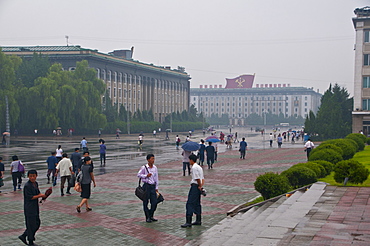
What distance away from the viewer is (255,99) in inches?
7613

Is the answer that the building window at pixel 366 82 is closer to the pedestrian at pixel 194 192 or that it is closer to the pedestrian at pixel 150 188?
the pedestrian at pixel 150 188

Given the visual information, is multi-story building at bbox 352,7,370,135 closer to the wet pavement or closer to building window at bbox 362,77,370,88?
building window at bbox 362,77,370,88

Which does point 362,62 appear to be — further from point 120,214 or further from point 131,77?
point 131,77

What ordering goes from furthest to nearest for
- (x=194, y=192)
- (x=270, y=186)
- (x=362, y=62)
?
(x=362, y=62) < (x=270, y=186) < (x=194, y=192)

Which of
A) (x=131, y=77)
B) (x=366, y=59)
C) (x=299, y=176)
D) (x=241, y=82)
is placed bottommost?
(x=299, y=176)

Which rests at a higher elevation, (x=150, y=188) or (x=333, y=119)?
(x=333, y=119)

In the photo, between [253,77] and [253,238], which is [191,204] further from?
[253,77]

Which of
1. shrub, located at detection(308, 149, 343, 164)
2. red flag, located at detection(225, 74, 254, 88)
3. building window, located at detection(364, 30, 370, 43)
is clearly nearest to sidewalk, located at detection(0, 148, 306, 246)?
shrub, located at detection(308, 149, 343, 164)

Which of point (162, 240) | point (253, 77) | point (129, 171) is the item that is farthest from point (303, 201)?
point (253, 77)

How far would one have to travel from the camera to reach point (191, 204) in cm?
1053

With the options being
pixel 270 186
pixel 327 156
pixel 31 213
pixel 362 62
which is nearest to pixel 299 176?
pixel 270 186

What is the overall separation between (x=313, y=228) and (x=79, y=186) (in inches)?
257

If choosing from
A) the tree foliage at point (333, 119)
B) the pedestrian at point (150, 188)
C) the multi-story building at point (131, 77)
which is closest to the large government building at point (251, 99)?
the multi-story building at point (131, 77)

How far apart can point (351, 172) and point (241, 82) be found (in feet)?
569
